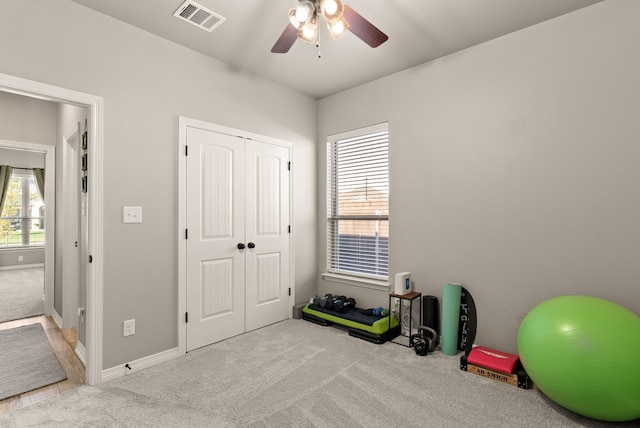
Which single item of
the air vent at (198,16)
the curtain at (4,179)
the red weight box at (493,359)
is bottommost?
the red weight box at (493,359)

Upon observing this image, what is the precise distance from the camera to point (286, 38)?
7.09 feet

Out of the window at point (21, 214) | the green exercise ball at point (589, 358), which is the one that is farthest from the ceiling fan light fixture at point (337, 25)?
the window at point (21, 214)

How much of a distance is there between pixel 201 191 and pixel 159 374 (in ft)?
5.23

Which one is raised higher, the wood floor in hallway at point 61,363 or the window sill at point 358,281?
the window sill at point 358,281

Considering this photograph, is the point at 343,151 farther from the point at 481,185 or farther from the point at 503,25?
the point at 503,25

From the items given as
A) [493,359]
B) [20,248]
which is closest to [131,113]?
[493,359]

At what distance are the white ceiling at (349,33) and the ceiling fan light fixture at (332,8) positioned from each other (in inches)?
27.2

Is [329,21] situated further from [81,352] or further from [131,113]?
[81,352]

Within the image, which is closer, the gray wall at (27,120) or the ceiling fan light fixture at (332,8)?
the ceiling fan light fixture at (332,8)

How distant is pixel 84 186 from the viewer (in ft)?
9.50

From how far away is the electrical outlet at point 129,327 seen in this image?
8.50ft

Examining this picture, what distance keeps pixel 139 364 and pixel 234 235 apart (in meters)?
1.38

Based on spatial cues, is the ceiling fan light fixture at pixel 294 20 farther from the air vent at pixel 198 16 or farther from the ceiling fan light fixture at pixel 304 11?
the air vent at pixel 198 16

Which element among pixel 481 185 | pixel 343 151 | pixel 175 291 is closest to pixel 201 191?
pixel 175 291
